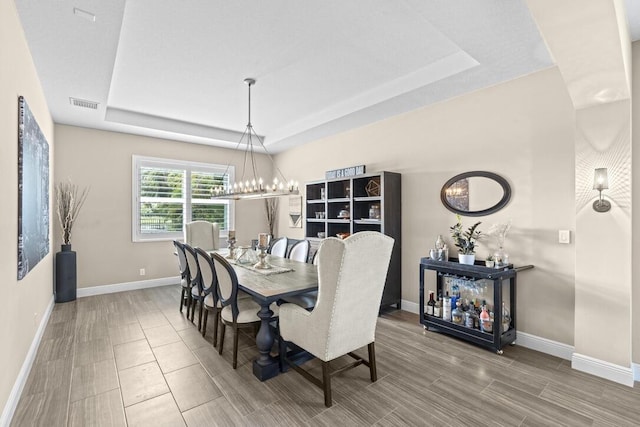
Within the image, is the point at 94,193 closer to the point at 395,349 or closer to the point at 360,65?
the point at 360,65

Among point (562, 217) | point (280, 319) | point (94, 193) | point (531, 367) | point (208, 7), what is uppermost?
→ point (208, 7)

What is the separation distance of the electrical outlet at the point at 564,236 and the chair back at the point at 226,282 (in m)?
2.95

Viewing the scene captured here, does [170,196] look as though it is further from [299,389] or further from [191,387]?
[299,389]

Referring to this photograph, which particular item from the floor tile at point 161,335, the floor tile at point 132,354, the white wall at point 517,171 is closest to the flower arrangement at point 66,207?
the floor tile at point 161,335

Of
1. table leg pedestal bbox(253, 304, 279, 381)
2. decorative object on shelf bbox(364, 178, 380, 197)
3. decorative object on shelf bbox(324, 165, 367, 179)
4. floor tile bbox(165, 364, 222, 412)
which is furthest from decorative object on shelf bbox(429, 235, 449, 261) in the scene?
floor tile bbox(165, 364, 222, 412)

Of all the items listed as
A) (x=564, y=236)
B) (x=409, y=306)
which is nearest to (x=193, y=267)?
(x=409, y=306)

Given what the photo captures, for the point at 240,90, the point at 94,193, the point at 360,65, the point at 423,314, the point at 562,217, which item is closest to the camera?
the point at 562,217

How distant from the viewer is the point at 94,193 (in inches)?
194

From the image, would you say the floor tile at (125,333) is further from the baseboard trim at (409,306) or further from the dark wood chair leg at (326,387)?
the baseboard trim at (409,306)

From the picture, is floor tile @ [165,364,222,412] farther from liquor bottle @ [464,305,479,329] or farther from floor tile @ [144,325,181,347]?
liquor bottle @ [464,305,479,329]

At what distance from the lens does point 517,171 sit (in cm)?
312

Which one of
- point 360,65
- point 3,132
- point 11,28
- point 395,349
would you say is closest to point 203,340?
point 395,349

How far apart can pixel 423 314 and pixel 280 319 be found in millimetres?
1832

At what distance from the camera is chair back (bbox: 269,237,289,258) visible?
4492mm
